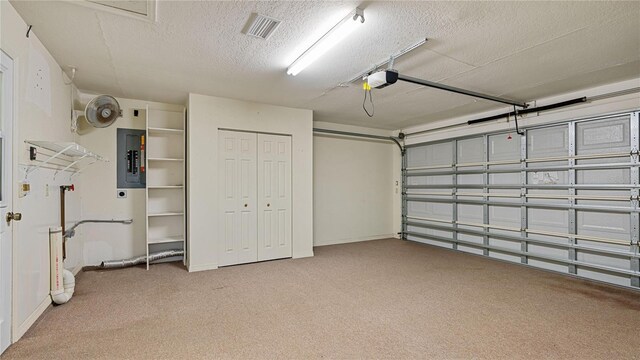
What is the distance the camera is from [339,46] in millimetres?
2889

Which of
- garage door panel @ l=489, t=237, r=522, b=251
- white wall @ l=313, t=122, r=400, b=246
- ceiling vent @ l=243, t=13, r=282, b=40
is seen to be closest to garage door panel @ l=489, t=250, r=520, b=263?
garage door panel @ l=489, t=237, r=522, b=251

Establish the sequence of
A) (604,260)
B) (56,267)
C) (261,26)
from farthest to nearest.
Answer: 1. (604,260)
2. (56,267)
3. (261,26)

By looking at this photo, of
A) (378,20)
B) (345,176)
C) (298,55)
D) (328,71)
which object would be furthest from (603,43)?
(345,176)

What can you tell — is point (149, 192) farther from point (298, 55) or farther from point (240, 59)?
point (298, 55)

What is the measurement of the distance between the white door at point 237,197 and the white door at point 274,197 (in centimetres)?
12

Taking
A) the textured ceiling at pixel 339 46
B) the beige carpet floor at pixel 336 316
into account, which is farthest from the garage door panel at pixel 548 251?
the textured ceiling at pixel 339 46

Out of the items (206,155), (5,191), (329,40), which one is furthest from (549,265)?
(5,191)

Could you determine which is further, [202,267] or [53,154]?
[202,267]

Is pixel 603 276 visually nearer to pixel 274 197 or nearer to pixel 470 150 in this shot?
pixel 470 150

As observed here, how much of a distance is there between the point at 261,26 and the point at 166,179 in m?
3.35

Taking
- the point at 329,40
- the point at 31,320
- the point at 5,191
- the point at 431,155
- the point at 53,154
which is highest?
the point at 329,40

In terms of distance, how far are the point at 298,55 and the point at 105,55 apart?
2000 millimetres

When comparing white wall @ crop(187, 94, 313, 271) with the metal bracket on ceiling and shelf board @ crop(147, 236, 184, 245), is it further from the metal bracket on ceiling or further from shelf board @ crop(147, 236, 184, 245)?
the metal bracket on ceiling

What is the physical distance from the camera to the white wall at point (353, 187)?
20.4ft
